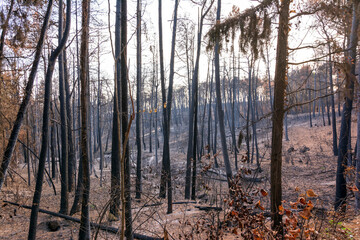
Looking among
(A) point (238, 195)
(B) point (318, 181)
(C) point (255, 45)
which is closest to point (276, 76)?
(C) point (255, 45)

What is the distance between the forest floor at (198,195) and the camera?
5.06 metres

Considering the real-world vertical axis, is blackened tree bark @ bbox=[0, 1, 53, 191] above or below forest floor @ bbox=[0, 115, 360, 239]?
above

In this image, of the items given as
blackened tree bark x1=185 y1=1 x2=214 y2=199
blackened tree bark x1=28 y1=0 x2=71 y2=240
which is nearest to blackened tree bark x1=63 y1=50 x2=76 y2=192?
blackened tree bark x1=28 y1=0 x2=71 y2=240

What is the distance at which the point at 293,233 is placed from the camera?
2.59 meters

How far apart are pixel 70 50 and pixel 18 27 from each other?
639cm

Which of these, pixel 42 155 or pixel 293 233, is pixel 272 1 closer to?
pixel 293 233

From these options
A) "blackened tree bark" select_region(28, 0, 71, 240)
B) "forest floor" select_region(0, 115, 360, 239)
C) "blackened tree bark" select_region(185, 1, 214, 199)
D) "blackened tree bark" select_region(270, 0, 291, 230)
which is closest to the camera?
"blackened tree bark" select_region(270, 0, 291, 230)

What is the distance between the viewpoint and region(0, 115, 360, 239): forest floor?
199 inches

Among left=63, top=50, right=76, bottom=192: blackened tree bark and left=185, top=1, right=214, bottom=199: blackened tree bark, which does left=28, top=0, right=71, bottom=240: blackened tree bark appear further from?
left=185, top=1, right=214, bottom=199: blackened tree bark

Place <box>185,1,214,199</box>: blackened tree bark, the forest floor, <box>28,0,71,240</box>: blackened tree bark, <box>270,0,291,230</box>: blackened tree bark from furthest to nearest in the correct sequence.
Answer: <box>185,1,214,199</box>: blackened tree bark, <box>28,0,71,240</box>: blackened tree bark, the forest floor, <box>270,0,291,230</box>: blackened tree bark

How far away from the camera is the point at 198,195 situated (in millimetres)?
11969

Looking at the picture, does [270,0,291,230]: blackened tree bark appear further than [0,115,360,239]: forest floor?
No

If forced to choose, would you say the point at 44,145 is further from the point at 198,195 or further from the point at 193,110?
the point at 198,195

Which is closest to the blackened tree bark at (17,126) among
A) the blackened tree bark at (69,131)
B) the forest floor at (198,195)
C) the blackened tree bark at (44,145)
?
the blackened tree bark at (44,145)
